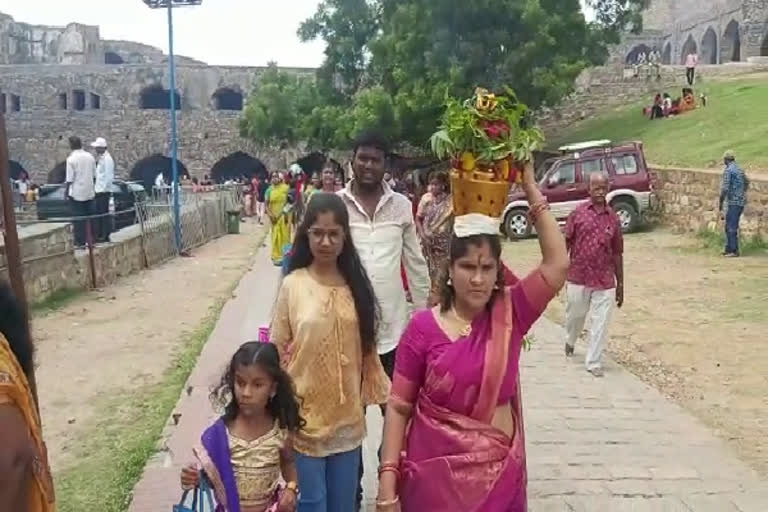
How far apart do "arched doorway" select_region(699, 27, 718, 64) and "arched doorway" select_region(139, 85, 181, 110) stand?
2625cm

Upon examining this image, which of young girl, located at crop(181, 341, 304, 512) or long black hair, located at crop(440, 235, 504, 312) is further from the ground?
long black hair, located at crop(440, 235, 504, 312)

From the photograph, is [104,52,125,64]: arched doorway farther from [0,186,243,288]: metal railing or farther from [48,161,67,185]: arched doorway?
[0,186,243,288]: metal railing

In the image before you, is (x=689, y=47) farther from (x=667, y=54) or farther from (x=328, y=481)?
(x=328, y=481)

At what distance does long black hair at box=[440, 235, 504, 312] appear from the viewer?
284 centimetres

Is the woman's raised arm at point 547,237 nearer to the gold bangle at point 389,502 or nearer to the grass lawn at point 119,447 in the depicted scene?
the gold bangle at point 389,502

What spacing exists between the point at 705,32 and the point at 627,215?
30.8 meters

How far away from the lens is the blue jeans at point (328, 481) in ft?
11.3

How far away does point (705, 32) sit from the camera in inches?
1790

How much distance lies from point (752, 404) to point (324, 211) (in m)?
4.52

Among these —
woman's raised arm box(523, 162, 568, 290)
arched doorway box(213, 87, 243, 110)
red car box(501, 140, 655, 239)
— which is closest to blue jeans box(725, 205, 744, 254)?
red car box(501, 140, 655, 239)

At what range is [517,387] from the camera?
2850mm

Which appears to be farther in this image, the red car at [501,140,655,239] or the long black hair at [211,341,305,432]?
the red car at [501,140,655,239]

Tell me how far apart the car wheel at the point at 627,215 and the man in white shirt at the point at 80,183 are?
34.2 ft

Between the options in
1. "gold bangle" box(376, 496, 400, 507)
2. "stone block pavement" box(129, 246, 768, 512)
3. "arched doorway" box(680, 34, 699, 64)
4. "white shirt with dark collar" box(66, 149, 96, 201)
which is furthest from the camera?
"arched doorway" box(680, 34, 699, 64)
